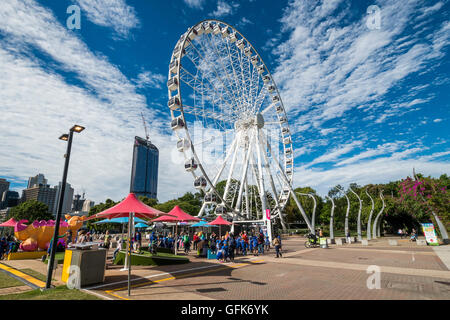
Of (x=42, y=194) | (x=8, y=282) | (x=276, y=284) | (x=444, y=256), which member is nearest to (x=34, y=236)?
(x=8, y=282)

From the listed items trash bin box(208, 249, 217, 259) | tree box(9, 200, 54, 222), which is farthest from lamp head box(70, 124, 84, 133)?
tree box(9, 200, 54, 222)

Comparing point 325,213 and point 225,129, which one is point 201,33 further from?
point 325,213

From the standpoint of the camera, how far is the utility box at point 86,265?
333 inches

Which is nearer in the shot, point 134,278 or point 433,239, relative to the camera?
point 134,278

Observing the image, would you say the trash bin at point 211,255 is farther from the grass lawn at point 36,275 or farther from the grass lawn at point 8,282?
the grass lawn at point 8,282

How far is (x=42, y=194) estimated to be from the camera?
188 m

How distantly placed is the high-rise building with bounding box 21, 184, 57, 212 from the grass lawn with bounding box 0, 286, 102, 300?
215974mm

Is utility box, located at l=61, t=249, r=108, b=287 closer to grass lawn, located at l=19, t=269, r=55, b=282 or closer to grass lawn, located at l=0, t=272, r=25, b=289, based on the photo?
grass lawn, located at l=19, t=269, r=55, b=282

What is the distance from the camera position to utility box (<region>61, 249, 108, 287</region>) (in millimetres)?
8461

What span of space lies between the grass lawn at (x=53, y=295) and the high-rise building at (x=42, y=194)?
216 meters

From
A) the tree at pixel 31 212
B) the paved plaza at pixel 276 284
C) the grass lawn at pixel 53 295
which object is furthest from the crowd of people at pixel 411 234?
the tree at pixel 31 212

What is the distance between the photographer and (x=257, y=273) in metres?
11.7
